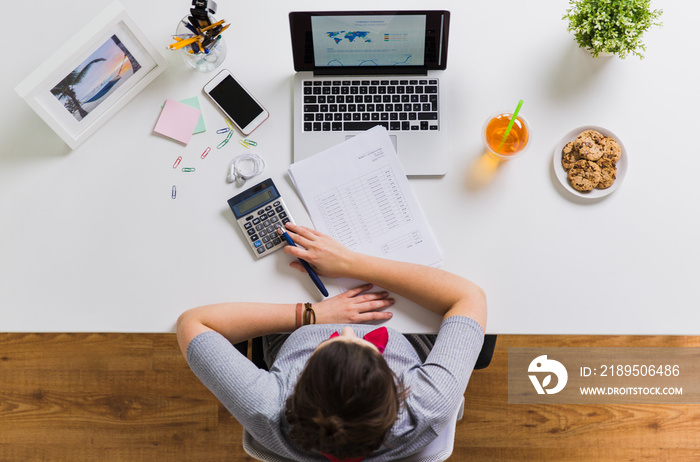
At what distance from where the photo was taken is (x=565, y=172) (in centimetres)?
109

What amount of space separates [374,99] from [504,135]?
0.28m

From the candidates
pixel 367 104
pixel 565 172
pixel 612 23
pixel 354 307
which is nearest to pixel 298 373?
pixel 354 307

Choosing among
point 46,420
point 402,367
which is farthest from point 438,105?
point 46,420

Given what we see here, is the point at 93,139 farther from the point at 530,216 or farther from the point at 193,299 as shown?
the point at 530,216

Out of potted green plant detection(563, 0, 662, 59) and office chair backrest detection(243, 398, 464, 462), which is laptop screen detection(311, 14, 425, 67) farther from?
office chair backrest detection(243, 398, 464, 462)

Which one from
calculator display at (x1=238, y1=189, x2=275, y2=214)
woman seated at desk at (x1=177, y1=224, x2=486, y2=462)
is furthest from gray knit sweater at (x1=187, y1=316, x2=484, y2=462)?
calculator display at (x1=238, y1=189, x2=275, y2=214)

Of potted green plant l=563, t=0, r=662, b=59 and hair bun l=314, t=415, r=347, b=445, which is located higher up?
potted green plant l=563, t=0, r=662, b=59

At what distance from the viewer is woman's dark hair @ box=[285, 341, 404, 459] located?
78 centimetres

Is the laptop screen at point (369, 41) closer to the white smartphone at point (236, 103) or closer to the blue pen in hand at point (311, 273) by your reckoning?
the white smartphone at point (236, 103)

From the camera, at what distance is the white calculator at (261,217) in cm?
108

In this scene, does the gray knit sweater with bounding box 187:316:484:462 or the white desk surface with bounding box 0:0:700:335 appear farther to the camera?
the white desk surface with bounding box 0:0:700:335

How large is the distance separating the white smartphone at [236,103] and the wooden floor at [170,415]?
0.92 meters

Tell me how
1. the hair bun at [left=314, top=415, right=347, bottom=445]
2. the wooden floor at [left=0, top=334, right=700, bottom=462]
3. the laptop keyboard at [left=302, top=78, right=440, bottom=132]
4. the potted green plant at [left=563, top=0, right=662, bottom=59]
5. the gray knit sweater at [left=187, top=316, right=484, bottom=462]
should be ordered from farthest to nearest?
the wooden floor at [left=0, top=334, right=700, bottom=462]
the laptop keyboard at [left=302, top=78, right=440, bottom=132]
the potted green plant at [left=563, top=0, right=662, bottom=59]
the gray knit sweater at [left=187, top=316, right=484, bottom=462]
the hair bun at [left=314, top=415, right=347, bottom=445]

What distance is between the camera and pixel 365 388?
2.59ft
